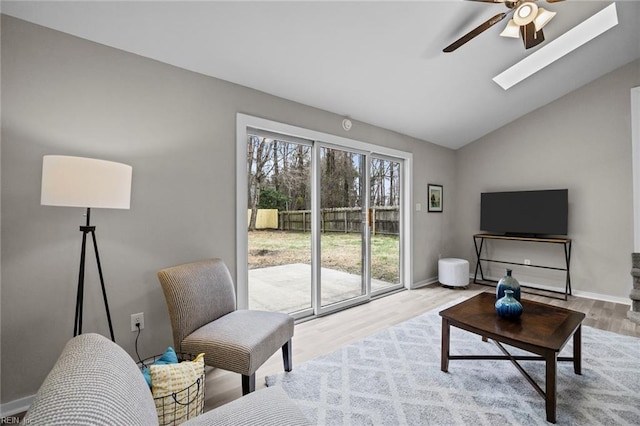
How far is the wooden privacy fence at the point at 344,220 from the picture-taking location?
3.11m

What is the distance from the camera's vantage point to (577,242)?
3.99 meters

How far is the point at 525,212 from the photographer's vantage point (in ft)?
13.9

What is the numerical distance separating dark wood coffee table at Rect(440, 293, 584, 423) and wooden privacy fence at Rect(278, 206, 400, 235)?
63.9 inches

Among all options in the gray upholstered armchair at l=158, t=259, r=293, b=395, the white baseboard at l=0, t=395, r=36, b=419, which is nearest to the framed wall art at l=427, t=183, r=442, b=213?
the gray upholstered armchair at l=158, t=259, r=293, b=395

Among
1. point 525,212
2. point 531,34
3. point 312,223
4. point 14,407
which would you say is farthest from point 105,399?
point 525,212

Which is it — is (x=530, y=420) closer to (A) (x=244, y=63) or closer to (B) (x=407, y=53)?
(B) (x=407, y=53)

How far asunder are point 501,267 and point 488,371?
310 cm

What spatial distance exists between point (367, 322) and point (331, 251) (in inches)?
35.5

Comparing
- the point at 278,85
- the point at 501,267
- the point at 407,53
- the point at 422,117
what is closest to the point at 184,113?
the point at 278,85

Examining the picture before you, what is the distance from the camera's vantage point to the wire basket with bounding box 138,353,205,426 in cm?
129

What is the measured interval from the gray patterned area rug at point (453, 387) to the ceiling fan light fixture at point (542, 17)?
2591mm

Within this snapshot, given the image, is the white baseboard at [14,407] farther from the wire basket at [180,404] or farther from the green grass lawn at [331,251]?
the green grass lawn at [331,251]

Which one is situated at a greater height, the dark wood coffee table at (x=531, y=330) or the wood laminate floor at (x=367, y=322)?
the dark wood coffee table at (x=531, y=330)

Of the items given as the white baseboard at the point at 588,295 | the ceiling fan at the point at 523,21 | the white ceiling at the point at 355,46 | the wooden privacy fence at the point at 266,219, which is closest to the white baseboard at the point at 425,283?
the white baseboard at the point at 588,295
